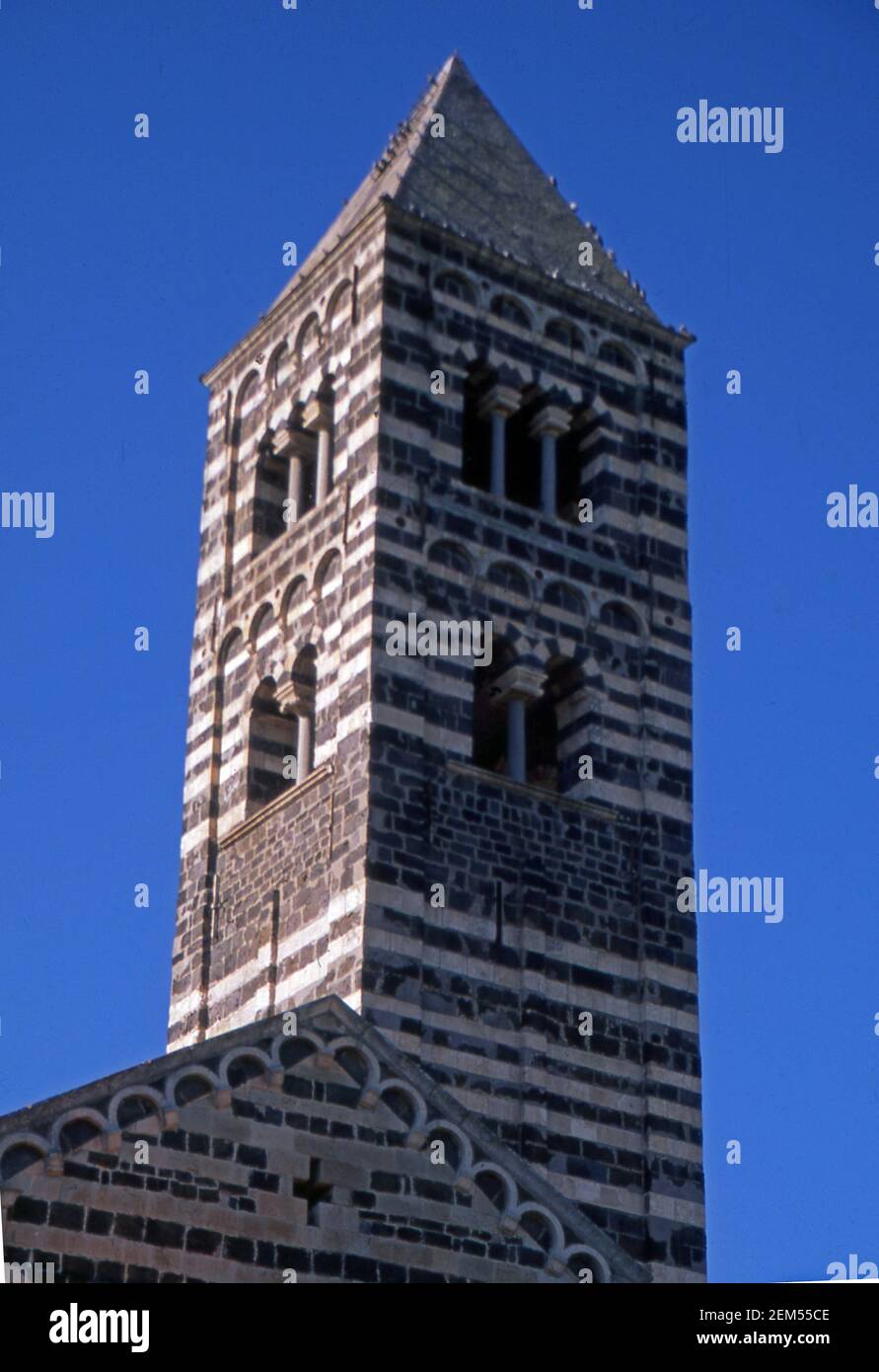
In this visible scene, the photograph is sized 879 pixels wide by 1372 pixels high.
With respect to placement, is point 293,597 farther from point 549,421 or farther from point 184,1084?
point 184,1084

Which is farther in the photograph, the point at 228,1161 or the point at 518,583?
the point at 518,583

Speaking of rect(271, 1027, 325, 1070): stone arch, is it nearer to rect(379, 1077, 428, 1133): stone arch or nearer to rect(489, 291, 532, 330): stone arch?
rect(379, 1077, 428, 1133): stone arch

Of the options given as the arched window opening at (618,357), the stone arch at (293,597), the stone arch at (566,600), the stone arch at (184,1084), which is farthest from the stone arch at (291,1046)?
the arched window opening at (618,357)

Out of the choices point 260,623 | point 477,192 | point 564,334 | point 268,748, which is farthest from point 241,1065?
point 477,192

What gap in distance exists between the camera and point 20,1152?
18.6m

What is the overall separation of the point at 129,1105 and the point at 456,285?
48.8 feet

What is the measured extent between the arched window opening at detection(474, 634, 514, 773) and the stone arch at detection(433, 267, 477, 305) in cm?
424

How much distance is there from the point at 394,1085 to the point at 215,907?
33.8 feet

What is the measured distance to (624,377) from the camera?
109 feet

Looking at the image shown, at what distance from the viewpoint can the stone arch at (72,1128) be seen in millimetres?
18750

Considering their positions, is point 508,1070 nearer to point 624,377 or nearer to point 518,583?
point 518,583

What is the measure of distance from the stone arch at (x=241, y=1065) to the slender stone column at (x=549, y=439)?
1293cm
